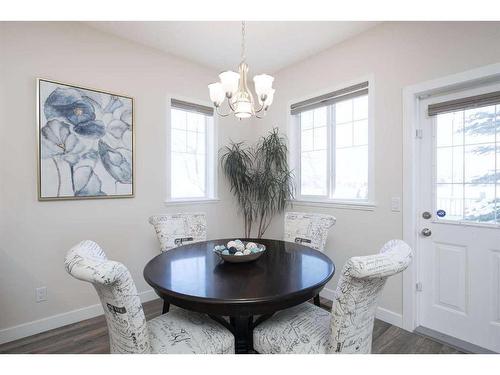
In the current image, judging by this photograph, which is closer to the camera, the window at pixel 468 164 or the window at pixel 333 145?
the window at pixel 468 164

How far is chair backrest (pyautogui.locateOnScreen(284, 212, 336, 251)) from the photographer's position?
2314 mm

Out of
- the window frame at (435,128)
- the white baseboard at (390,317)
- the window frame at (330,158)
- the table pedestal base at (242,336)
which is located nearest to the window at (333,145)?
the window frame at (330,158)

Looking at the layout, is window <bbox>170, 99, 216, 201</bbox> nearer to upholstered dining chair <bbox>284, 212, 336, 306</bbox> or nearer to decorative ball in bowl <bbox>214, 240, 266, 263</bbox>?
upholstered dining chair <bbox>284, 212, 336, 306</bbox>

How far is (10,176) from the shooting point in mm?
2072

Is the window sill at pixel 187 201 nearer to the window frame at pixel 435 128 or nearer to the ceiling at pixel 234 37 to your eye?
the ceiling at pixel 234 37

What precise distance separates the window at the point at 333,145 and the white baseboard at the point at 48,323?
2.55 m

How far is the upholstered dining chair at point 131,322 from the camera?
103 cm

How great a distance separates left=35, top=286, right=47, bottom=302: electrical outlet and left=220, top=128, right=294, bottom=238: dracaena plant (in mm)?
2164

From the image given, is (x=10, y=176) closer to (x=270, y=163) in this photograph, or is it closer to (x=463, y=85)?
(x=270, y=163)

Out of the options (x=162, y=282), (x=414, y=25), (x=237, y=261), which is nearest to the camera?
(x=162, y=282)

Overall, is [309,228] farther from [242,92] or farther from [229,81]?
[229,81]

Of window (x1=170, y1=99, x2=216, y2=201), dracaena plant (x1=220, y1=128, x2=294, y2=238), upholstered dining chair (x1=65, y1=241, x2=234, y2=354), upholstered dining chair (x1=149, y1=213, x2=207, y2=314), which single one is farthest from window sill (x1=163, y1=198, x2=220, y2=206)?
upholstered dining chair (x1=65, y1=241, x2=234, y2=354)
